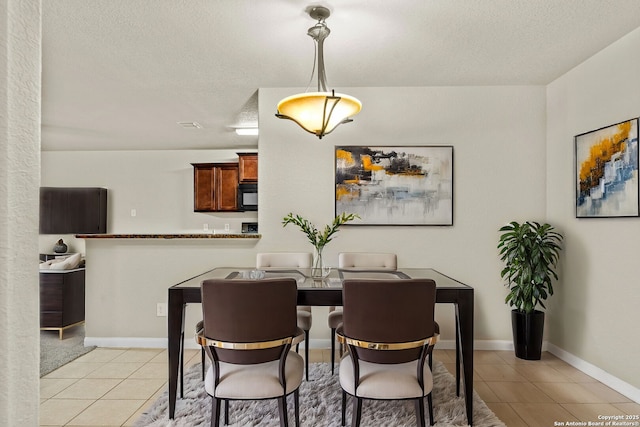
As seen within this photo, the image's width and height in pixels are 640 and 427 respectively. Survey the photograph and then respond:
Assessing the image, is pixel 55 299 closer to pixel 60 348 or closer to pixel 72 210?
pixel 60 348

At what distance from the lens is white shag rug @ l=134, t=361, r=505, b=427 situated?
222 cm

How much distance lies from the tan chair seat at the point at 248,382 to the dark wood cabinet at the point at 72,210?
5.50m

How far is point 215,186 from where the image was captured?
6266 mm

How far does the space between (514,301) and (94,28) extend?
12.2 ft

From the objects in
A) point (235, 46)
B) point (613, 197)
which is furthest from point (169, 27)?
point (613, 197)

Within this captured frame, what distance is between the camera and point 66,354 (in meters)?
3.50

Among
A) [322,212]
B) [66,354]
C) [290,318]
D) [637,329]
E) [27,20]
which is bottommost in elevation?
[66,354]

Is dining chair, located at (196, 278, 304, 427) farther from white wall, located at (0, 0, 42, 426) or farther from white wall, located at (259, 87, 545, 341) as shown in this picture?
white wall, located at (259, 87, 545, 341)

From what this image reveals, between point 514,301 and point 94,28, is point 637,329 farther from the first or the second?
point 94,28

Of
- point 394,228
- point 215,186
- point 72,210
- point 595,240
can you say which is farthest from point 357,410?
point 72,210

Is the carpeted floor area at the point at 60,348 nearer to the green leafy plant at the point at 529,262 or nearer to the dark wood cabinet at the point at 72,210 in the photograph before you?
the dark wood cabinet at the point at 72,210

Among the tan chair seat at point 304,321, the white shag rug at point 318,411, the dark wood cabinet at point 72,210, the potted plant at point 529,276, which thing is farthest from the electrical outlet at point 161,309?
the dark wood cabinet at point 72,210

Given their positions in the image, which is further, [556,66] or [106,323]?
[106,323]

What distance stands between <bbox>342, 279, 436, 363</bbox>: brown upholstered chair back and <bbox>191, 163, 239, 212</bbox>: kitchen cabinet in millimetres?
4619
